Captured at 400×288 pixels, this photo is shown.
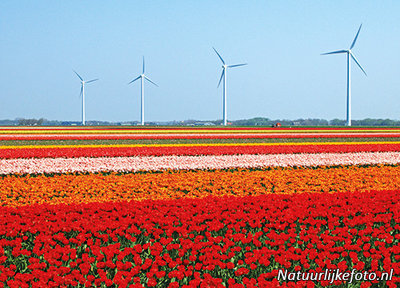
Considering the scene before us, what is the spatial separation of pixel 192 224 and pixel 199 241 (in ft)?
2.58

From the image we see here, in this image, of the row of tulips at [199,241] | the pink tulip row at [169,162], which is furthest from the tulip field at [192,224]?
the pink tulip row at [169,162]

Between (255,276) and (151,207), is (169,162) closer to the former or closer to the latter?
(151,207)

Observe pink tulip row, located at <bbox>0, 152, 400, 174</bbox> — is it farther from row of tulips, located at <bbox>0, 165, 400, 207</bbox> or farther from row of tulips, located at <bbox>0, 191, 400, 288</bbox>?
row of tulips, located at <bbox>0, 191, 400, 288</bbox>

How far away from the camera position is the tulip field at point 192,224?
6.59 m

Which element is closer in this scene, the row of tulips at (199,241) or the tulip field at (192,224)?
the row of tulips at (199,241)

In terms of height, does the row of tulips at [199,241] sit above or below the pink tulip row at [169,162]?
below

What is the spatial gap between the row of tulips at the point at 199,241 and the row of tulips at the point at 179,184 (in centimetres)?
259

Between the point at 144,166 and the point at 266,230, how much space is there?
11626 millimetres

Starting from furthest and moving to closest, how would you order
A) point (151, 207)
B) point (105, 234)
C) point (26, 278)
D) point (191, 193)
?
1. point (191, 193)
2. point (151, 207)
3. point (105, 234)
4. point (26, 278)

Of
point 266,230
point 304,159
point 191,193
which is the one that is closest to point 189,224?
point 266,230

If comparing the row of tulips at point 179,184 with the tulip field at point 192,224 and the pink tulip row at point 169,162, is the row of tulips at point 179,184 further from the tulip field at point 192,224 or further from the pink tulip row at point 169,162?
the pink tulip row at point 169,162

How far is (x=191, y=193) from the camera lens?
45.6 feet

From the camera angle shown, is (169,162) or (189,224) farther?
(169,162)

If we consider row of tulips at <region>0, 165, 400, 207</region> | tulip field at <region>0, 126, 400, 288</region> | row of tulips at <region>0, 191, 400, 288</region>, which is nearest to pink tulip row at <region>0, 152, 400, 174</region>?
tulip field at <region>0, 126, 400, 288</region>
